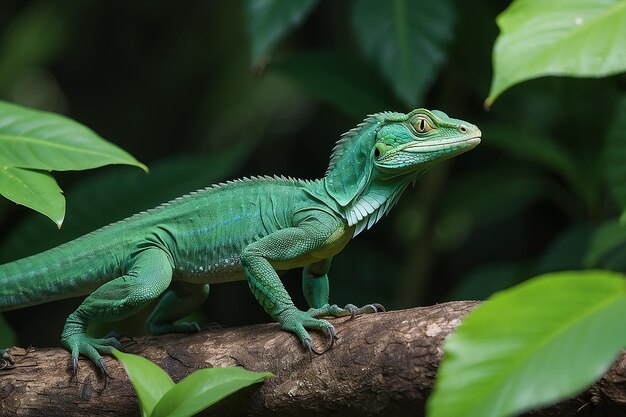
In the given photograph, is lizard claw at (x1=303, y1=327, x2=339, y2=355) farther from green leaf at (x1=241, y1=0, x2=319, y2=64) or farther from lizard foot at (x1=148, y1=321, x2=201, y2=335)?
green leaf at (x1=241, y1=0, x2=319, y2=64)

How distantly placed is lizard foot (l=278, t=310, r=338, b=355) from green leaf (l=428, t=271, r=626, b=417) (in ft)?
4.69

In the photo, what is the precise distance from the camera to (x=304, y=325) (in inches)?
114

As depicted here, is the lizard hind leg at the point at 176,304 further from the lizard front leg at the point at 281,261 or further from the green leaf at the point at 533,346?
the green leaf at the point at 533,346

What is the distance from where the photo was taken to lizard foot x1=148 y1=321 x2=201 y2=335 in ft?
10.9

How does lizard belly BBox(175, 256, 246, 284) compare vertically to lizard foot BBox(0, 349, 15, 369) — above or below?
above

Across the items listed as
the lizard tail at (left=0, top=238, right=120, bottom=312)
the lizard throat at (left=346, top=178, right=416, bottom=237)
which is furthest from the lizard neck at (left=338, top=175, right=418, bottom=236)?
the lizard tail at (left=0, top=238, right=120, bottom=312)

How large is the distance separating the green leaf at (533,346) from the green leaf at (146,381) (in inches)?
42.5

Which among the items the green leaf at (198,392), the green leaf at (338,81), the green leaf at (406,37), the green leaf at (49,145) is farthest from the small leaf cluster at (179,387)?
the green leaf at (338,81)

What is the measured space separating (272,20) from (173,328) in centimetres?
193

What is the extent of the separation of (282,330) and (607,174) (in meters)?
2.10

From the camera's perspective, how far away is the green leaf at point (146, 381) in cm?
220

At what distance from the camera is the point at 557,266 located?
4.85m

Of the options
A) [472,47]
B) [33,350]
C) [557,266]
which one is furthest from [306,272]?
[472,47]

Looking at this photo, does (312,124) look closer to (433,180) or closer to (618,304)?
(433,180)
